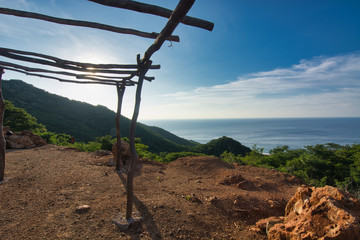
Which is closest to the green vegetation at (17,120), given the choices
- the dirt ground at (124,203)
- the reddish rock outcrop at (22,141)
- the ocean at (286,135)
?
the reddish rock outcrop at (22,141)

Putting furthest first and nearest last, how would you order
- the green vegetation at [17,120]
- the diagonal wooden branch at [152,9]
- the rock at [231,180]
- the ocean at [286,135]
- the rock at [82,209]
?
1. the ocean at [286,135]
2. the green vegetation at [17,120]
3. the rock at [231,180]
4. the rock at [82,209]
5. the diagonal wooden branch at [152,9]

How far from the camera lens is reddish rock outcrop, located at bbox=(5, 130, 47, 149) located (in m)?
9.19

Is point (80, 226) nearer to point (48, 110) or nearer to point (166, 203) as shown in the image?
point (166, 203)

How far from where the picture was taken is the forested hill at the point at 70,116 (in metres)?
29.1

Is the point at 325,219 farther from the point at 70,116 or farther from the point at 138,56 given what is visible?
the point at 70,116

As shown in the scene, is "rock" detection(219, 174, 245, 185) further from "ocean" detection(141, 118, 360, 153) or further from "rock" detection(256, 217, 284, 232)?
"ocean" detection(141, 118, 360, 153)

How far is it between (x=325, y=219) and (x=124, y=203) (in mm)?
3775

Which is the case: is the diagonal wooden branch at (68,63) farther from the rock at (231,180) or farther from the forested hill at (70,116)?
the forested hill at (70,116)

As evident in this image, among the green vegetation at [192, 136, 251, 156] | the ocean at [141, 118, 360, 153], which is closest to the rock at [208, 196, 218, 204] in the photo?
the green vegetation at [192, 136, 251, 156]

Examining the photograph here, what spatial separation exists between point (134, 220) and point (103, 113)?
44.2 meters

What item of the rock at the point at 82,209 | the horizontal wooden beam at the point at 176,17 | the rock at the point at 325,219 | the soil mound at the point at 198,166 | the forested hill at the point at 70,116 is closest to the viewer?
the horizontal wooden beam at the point at 176,17

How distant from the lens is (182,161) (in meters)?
8.34

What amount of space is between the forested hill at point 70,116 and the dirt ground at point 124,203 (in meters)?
23.7

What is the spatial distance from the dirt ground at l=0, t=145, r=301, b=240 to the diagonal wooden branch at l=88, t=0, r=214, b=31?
11.4 ft
